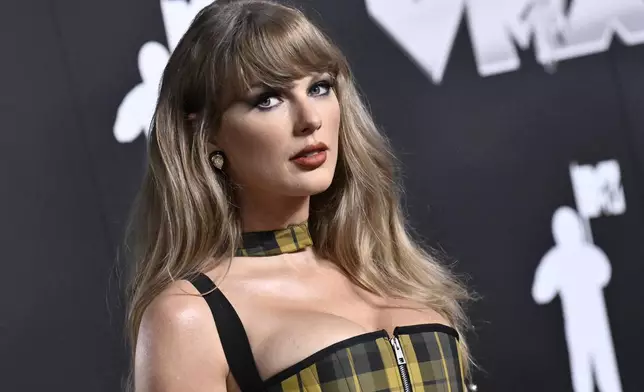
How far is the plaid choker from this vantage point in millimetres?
1790

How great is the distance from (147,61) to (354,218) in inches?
30.2

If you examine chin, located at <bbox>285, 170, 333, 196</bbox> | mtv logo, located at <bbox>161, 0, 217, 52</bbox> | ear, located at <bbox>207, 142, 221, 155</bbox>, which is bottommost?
chin, located at <bbox>285, 170, 333, 196</bbox>

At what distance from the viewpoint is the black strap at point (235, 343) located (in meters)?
1.63

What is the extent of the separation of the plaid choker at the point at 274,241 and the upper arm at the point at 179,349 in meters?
0.16

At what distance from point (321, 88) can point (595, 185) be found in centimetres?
97

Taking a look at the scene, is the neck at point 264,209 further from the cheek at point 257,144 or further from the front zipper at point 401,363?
the front zipper at point 401,363

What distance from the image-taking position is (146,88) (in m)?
2.40

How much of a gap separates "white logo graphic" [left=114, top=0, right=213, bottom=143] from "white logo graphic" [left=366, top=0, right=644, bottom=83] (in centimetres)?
53

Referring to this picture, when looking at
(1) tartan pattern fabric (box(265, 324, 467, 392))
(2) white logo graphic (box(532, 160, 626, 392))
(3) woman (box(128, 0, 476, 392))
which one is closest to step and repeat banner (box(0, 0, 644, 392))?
(2) white logo graphic (box(532, 160, 626, 392))

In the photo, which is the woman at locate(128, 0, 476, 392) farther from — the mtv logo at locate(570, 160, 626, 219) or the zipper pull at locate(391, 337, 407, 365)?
the mtv logo at locate(570, 160, 626, 219)

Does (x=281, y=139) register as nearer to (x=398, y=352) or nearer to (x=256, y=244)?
(x=256, y=244)

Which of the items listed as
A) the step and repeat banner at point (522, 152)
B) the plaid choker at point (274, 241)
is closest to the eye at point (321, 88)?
the plaid choker at point (274, 241)

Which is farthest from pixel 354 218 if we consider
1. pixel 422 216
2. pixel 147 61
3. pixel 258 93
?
pixel 147 61

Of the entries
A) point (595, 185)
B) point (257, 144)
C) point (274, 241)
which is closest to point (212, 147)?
point (257, 144)
